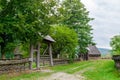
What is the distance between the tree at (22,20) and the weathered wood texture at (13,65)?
1.45m

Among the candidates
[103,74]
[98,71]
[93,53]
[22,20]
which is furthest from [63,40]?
[93,53]

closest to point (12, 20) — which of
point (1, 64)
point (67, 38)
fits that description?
point (1, 64)

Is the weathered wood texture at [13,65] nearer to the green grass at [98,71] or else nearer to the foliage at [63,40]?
the green grass at [98,71]

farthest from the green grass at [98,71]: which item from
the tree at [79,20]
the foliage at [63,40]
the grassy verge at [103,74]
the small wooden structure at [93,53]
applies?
the small wooden structure at [93,53]

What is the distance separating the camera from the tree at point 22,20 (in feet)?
76.3

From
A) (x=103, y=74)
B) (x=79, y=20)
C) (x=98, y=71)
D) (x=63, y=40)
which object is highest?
(x=79, y=20)

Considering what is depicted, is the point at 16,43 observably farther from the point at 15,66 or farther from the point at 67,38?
the point at 67,38

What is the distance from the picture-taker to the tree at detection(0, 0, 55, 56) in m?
23.3

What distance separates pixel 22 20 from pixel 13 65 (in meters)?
4.26

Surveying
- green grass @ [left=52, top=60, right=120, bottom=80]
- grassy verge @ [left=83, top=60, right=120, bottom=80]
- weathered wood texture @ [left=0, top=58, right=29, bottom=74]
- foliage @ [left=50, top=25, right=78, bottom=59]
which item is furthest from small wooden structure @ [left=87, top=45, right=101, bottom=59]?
grassy verge @ [left=83, top=60, right=120, bottom=80]

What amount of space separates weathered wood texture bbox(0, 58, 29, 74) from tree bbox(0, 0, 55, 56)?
1.45m

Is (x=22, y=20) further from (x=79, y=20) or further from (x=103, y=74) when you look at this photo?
(x=79, y=20)

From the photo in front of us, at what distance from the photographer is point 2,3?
23.5 m

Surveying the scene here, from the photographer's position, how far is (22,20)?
2339cm
